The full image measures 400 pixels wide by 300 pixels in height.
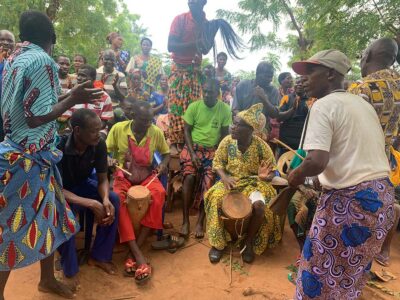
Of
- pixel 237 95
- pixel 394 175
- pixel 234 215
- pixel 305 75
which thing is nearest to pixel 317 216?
pixel 305 75

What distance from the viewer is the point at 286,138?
4594 mm

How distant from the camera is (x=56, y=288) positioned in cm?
268

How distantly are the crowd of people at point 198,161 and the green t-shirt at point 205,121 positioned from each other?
1cm

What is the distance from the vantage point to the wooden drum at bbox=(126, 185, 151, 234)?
134 inches

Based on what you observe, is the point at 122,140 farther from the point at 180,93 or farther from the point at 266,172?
the point at 266,172

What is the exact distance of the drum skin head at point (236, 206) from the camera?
3.45m

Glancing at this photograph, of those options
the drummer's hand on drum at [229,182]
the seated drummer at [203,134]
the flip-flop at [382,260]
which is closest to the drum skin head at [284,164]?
the drummer's hand on drum at [229,182]

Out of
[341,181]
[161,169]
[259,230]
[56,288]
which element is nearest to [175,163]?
[161,169]

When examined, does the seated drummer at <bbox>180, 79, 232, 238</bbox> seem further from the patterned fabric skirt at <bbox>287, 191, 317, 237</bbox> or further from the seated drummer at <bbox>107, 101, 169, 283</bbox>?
the patterned fabric skirt at <bbox>287, 191, 317, 237</bbox>

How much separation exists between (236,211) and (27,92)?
7.63ft

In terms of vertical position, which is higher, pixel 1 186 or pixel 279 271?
pixel 1 186

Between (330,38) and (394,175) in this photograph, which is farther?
(330,38)

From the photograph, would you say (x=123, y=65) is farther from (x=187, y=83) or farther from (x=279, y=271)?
(x=279, y=271)

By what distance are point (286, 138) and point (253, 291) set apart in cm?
233
